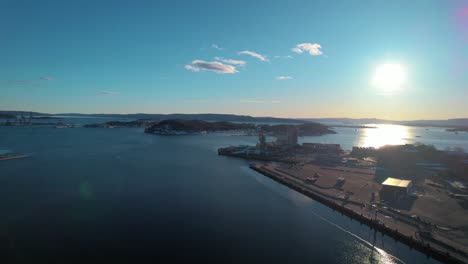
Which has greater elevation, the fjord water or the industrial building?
the industrial building

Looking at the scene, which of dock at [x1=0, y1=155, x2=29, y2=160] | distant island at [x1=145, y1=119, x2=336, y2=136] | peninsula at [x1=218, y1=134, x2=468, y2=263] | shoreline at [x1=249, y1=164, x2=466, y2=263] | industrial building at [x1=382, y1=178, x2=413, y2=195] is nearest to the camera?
shoreline at [x1=249, y1=164, x2=466, y2=263]

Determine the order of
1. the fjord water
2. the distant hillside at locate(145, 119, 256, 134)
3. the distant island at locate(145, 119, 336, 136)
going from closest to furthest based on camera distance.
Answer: the fjord water
the distant island at locate(145, 119, 336, 136)
the distant hillside at locate(145, 119, 256, 134)

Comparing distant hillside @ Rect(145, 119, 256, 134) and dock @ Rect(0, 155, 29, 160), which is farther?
distant hillside @ Rect(145, 119, 256, 134)

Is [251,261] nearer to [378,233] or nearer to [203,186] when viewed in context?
[378,233]

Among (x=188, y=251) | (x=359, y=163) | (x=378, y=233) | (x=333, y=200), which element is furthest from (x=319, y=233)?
(x=359, y=163)

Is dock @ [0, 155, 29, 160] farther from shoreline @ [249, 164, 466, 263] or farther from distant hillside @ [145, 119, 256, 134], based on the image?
distant hillside @ [145, 119, 256, 134]

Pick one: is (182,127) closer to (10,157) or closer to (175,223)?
(10,157)

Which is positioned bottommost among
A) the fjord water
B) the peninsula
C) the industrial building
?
the fjord water

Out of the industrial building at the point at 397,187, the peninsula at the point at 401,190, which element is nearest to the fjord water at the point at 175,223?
the peninsula at the point at 401,190

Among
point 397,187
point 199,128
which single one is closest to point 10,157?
point 397,187

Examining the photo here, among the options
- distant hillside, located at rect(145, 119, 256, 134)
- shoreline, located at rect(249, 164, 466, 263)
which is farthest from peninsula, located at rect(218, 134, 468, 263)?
distant hillside, located at rect(145, 119, 256, 134)
